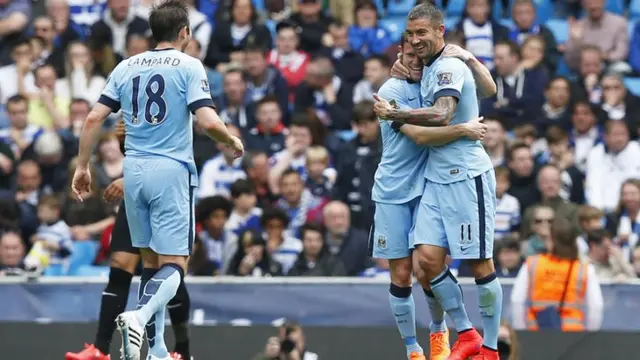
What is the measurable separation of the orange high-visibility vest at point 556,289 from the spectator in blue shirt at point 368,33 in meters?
6.12

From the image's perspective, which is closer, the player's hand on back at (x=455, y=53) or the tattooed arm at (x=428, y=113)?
the tattooed arm at (x=428, y=113)

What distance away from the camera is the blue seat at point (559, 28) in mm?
19062

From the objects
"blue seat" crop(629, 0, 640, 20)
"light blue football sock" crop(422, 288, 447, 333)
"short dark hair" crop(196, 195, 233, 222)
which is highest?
"blue seat" crop(629, 0, 640, 20)

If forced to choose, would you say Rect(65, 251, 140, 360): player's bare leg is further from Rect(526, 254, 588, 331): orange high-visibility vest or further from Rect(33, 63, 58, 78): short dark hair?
Rect(33, 63, 58, 78): short dark hair

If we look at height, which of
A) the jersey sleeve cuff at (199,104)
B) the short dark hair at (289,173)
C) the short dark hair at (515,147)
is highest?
the jersey sleeve cuff at (199,104)

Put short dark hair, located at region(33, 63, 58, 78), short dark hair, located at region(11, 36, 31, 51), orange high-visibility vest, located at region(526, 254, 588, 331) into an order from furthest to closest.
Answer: short dark hair, located at region(11, 36, 31, 51) → short dark hair, located at region(33, 63, 58, 78) → orange high-visibility vest, located at region(526, 254, 588, 331)

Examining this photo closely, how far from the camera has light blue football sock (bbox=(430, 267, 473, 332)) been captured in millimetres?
11039

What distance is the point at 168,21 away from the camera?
1069 cm

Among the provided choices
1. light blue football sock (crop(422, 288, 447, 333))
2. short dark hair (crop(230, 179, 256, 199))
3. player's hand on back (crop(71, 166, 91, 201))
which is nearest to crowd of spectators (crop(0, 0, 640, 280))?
short dark hair (crop(230, 179, 256, 199))

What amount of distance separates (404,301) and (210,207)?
4.57m

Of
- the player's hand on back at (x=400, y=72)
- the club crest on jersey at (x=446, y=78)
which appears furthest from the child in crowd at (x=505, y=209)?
the club crest on jersey at (x=446, y=78)

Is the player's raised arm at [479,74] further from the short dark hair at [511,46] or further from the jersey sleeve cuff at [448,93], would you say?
the short dark hair at [511,46]

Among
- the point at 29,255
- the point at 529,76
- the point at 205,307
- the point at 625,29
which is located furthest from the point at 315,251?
the point at 625,29

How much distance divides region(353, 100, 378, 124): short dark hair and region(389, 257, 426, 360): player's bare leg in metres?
5.40
